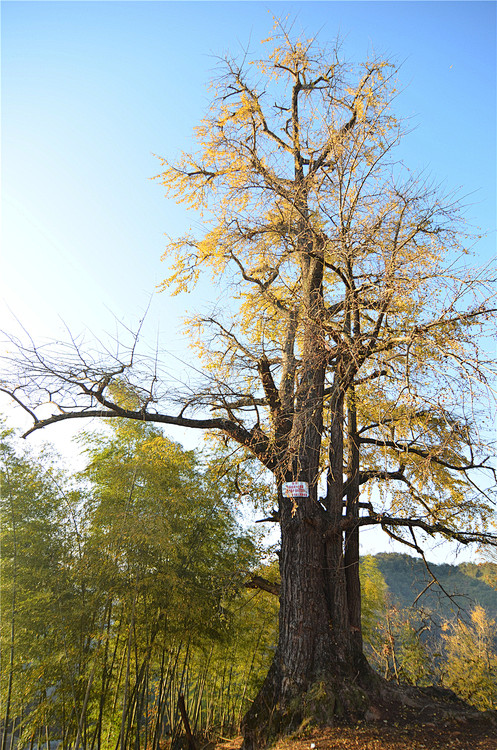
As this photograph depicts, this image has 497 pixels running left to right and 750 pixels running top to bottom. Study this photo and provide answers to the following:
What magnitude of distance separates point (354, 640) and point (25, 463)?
4.61m

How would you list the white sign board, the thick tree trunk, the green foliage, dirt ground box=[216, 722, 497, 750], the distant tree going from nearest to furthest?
dirt ground box=[216, 722, 497, 750]
the thick tree trunk
the white sign board
the green foliage
the distant tree

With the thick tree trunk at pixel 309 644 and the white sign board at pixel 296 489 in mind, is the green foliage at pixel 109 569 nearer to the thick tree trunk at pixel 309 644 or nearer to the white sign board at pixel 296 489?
the thick tree trunk at pixel 309 644

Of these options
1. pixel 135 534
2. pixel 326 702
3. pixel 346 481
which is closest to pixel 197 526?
pixel 135 534

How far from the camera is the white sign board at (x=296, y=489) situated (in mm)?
4449

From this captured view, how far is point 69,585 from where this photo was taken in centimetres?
548

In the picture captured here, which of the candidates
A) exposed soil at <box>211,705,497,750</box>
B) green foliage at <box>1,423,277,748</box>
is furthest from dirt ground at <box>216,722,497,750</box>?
green foliage at <box>1,423,277,748</box>

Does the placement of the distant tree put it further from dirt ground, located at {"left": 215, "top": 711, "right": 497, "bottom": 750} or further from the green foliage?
the green foliage

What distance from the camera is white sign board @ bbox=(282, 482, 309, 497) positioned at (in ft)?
14.6

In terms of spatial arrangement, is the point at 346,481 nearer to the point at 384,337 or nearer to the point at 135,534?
the point at 384,337

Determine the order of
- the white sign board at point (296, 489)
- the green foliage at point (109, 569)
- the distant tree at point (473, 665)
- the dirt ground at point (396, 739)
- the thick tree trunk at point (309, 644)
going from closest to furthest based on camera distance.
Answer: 1. the dirt ground at point (396, 739)
2. the thick tree trunk at point (309, 644)
3. the white sign board at point (296, 489)
4. the green foliage at point (109, 569)
5. the distant tree at point (473, 665)

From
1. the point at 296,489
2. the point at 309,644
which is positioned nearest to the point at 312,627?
the point at 309,644

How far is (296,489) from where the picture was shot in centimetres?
448

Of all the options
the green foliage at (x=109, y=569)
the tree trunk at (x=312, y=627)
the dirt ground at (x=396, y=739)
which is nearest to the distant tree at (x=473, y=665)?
the dirt ground at (x=396, y=739)

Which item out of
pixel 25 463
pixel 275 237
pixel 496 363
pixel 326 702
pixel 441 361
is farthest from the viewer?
pixel 25 463
